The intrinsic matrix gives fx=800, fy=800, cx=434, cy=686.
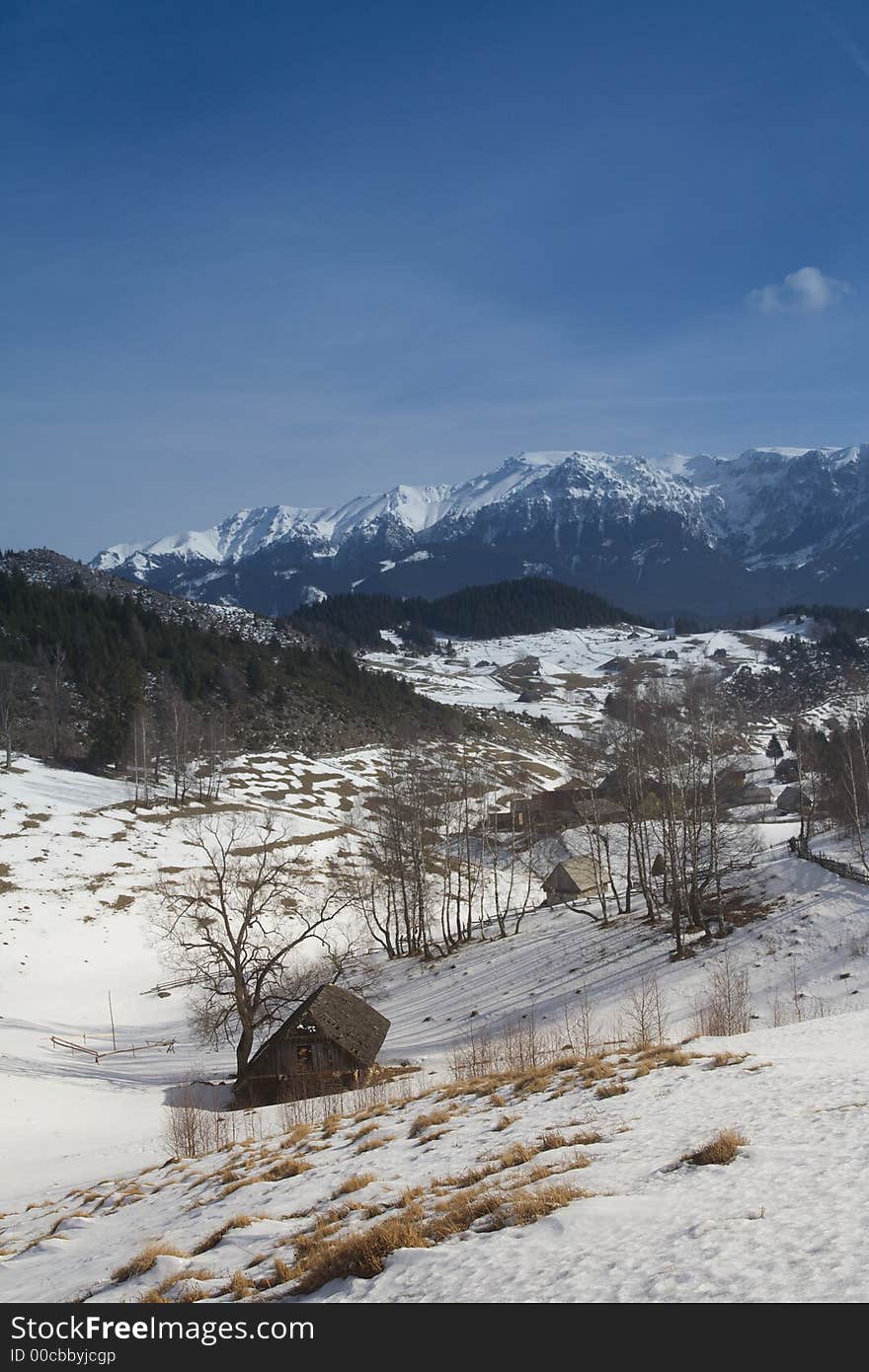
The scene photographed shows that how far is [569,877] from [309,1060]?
3730cm

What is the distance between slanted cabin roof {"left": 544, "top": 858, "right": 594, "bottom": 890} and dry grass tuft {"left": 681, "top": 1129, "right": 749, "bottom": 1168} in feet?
181

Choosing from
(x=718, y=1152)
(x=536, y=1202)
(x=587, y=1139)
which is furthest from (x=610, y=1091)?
(x=536, y=1202)

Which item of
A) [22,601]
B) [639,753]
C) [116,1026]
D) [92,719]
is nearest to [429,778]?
[639,753]

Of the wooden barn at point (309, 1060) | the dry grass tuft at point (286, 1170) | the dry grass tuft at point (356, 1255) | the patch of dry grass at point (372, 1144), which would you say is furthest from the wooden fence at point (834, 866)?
the dry grass tuft at point (356, 1255)

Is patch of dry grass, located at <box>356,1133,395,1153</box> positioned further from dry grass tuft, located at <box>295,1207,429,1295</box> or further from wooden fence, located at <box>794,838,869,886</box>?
wooden fence, located at <box>794,838,869,886</box>

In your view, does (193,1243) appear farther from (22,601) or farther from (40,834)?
(22,601)

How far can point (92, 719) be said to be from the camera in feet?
364

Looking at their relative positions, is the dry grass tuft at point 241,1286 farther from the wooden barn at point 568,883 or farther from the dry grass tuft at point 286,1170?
the wooden barn at point 568,883

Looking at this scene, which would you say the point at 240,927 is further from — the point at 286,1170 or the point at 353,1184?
the point at 353,1184

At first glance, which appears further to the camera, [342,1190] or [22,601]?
[22,601]

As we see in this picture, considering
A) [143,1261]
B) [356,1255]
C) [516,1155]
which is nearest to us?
[356,1255]

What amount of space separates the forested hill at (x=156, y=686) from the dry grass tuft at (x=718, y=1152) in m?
94.4

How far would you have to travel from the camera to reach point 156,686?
132125 mm
